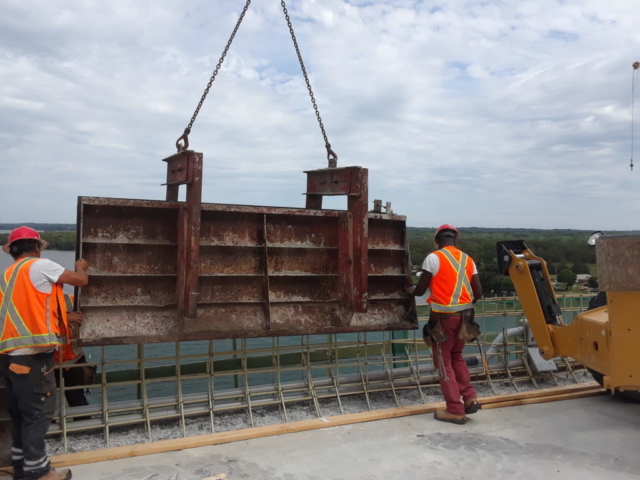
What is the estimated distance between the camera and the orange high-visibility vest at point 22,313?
403cm

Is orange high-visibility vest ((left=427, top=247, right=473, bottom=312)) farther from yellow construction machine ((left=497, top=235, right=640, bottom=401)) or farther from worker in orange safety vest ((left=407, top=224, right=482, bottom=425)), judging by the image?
yellow construction machine ((left=497, top=235, right=640, bottom=401))

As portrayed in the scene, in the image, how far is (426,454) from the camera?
479 cm

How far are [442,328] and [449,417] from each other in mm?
888

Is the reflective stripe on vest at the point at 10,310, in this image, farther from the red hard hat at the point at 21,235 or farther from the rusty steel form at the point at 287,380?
the rusty steel form at the point at 287,380

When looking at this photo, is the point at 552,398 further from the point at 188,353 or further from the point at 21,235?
the point at 188,353

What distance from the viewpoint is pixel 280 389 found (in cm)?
583

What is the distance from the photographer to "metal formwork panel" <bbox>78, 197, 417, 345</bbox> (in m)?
5.17

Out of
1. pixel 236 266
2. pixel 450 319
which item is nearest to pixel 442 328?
pixel 450 319

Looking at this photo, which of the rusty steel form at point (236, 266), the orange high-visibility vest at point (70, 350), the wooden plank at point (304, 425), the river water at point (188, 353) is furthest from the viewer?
the river water at point (188, 353)

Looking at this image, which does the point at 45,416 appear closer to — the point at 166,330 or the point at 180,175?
the point at 166,330

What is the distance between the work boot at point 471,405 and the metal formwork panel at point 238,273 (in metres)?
1.03

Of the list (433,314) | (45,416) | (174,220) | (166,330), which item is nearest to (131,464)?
(45,416)

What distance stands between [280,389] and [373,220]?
85.7 inches

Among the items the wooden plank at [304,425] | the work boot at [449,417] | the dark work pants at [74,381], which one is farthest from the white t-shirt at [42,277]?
the work boot at [449,417]
